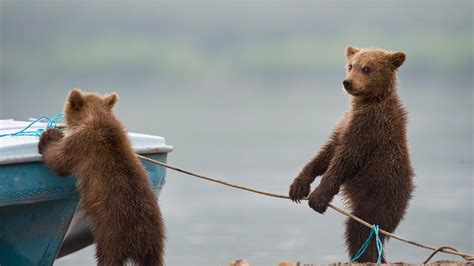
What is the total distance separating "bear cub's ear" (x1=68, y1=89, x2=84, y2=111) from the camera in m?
6.50

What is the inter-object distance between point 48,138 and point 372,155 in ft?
7.80

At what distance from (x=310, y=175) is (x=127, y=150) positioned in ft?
4.34

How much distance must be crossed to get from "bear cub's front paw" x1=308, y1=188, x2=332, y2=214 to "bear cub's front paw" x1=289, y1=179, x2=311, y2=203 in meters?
0.19

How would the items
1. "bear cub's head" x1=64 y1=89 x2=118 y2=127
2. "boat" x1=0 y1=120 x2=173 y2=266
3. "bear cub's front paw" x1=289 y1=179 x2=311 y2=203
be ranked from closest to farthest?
"bear cub's front paw" x1=289 y1=179 x2=311 y2=203 < "bear cub's head" x1=64 y1=89 x2=118 y2=127 < "boat" x1=0 y1=120 x2=173 y2=266

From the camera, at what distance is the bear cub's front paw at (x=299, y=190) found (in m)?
6.36

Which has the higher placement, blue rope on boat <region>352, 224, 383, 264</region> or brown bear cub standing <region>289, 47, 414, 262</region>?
brown bear cub standing <region>289, 47, 414, 262</region>

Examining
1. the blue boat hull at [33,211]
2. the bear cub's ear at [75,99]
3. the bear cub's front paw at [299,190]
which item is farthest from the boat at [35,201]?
the bear cub's front paw at [299,190]

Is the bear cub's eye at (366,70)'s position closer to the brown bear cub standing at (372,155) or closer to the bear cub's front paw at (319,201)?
the brown bear cub standing at (372,155)

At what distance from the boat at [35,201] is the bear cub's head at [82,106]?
0.48 m

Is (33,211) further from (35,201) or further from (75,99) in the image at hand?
(75,99)

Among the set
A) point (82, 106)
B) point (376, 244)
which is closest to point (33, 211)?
point (82, 106)

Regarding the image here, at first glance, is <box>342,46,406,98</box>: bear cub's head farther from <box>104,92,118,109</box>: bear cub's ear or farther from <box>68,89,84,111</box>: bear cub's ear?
<box>68,89,84,111</box>: bear cub's ear

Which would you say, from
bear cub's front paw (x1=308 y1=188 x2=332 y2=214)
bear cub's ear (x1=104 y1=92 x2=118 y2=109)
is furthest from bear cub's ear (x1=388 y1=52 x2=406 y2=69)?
bear cub's ear (x1=104 y1=92 x2=118 y2=109)

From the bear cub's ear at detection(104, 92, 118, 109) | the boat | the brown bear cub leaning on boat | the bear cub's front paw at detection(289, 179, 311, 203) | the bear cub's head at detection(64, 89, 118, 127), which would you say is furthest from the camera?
the boat
